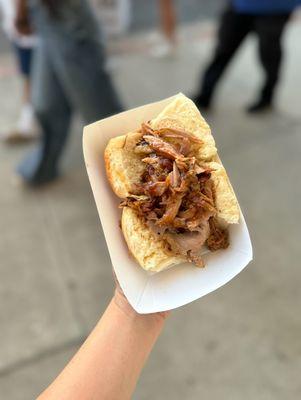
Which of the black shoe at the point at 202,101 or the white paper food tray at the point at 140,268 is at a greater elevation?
the white paper food tray at the point at 140,268

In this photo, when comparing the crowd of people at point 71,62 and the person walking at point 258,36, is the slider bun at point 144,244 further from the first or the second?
the person walking at point 258,36

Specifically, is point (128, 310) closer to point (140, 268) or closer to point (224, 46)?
point (140, 268)

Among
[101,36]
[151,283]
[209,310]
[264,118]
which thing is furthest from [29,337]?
[264,118]

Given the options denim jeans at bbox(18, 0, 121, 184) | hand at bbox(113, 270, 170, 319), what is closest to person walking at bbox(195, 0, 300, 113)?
denim jeans at bbox(18, 0, 121, 184)

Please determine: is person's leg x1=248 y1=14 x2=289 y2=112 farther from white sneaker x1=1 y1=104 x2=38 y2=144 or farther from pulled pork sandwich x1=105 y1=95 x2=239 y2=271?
pulled pork sandwich x1=105 y1=95 x2=239 y2=271

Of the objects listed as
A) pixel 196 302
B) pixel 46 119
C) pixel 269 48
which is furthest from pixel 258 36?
pixel 196 302

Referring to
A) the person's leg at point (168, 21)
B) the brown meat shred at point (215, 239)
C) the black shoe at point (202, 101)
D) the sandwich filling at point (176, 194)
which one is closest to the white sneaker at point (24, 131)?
the black shoe at point (202, 101)

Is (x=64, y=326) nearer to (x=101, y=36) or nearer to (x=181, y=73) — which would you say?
(x=101, y=36)
